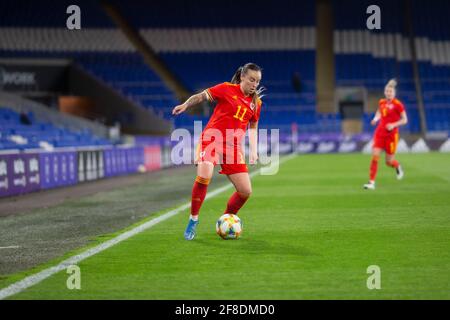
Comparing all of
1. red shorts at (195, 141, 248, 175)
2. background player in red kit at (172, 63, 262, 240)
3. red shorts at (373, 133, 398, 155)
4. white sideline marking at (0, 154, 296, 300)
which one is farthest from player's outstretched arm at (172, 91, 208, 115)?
red shorts at (373, 133, 398, 155)

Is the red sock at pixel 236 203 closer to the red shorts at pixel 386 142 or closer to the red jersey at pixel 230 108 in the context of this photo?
the red jersey at pixel 230 108

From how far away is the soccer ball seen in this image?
375 inches

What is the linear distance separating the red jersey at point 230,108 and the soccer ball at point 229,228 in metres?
1.02

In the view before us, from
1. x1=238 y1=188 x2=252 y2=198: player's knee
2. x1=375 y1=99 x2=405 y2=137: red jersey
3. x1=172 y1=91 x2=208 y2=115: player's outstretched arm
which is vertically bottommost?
x1=238 y1=188 x2=252 y2=198: player's knee

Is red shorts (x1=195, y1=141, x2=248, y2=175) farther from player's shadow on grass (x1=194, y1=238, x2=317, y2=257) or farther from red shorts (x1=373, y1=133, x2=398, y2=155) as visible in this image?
red shorts (x1=373, y1=133, x2=398, y2=155)

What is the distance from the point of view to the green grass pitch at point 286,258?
631 centimetres

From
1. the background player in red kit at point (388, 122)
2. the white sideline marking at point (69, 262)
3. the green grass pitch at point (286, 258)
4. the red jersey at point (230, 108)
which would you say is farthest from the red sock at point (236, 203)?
the background player in red kit at point (388, 122)

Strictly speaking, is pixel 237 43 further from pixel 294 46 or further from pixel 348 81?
pixel 348 81

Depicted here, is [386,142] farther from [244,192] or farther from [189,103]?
[189,103]

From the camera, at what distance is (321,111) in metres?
49.8

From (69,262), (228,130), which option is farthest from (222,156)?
(69,262)

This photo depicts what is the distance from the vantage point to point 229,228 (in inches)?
375

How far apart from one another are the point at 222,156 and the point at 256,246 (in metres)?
1.25

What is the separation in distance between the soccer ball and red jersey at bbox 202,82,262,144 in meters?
1.02
